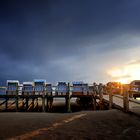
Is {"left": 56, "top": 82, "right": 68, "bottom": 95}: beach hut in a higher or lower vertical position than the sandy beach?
higher

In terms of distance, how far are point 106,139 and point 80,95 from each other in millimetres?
17606

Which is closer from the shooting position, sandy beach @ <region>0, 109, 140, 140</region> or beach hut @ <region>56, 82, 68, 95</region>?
sandy beach @ <region>0, 109, 140, 140</region>

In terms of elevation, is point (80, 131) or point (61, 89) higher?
point (61, 89)

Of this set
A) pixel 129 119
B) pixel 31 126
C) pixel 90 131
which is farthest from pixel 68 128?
pixel 129 119

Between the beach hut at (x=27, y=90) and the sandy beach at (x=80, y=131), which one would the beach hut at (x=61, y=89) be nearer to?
the beach hut at (x=27, y=90)

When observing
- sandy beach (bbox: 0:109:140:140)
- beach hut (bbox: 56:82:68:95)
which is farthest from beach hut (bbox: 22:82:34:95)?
sandy beach (bbox: 0:109:140:140)

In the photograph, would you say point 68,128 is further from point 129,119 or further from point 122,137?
point 129,119

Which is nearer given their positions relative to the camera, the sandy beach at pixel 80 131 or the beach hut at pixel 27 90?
the sandy beach at pixel 80 131

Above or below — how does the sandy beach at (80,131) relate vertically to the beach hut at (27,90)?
below

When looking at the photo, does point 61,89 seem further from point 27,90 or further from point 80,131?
point 80,131

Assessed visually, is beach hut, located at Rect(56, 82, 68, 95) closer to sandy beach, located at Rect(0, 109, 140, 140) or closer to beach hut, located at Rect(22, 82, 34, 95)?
beach hut, located at Rect(22, 82, 34, 95)

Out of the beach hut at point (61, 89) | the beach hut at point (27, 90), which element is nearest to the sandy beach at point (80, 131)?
the beach hut at point (61, 89)

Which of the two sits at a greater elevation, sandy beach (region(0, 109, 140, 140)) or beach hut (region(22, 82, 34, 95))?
beach hut (region(22, 82, 34, 95))

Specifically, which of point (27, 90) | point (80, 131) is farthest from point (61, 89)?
point (80, 131)
